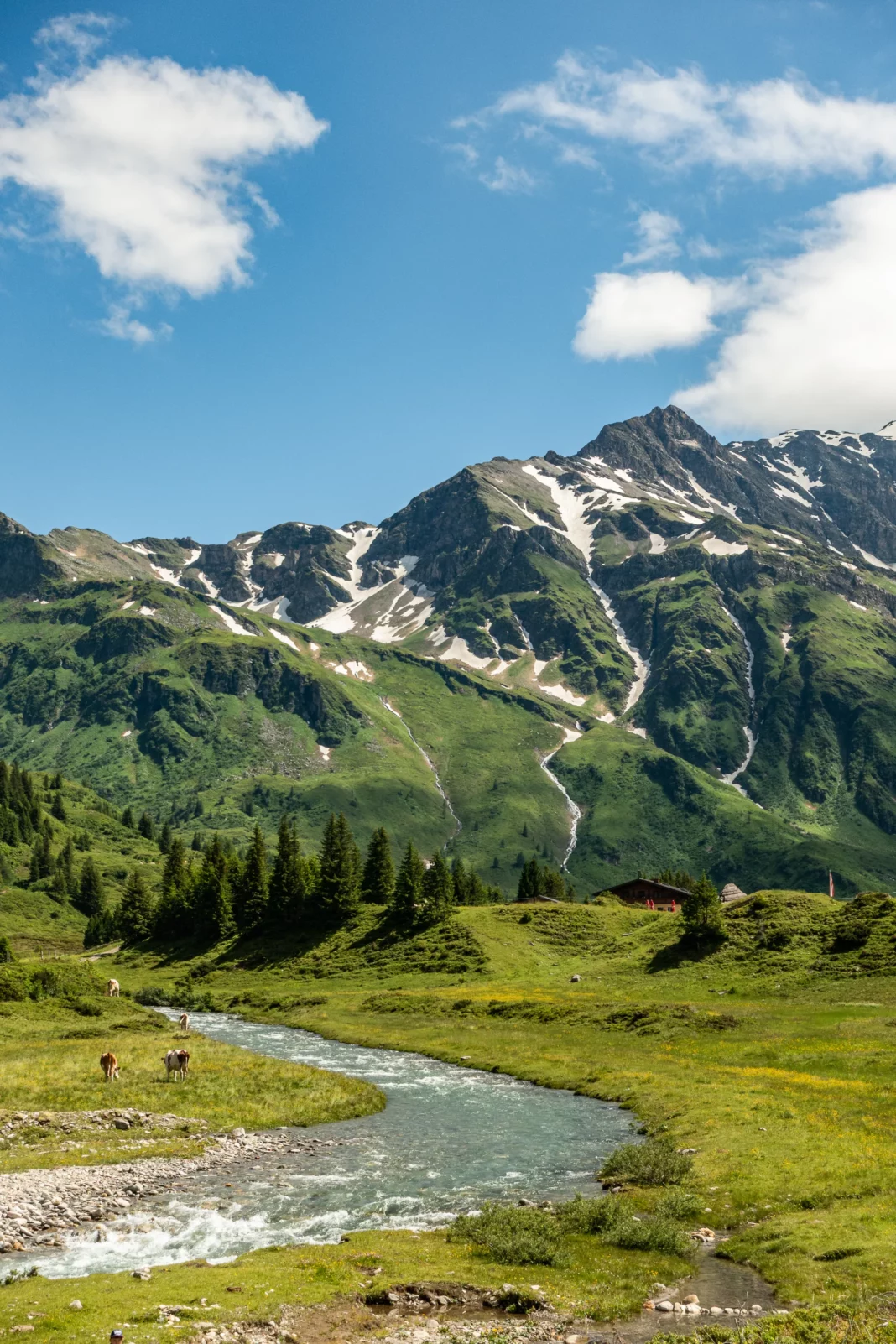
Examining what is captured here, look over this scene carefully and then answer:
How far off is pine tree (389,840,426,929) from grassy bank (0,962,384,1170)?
5968cm

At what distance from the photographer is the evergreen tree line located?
139 meters

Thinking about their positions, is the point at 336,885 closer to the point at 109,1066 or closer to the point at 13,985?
the point at 13,985

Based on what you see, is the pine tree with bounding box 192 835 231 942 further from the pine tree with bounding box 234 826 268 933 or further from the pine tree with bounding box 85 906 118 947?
the pine tree with bounding box 85 906 118 947

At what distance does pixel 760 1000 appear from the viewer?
278 feet

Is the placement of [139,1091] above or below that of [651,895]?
above

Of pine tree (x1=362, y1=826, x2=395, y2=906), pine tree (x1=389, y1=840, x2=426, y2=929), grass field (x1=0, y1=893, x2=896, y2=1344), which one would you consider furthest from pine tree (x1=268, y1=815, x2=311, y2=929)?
pine tree (x1=389, y1=840, x2=426, y2=929)

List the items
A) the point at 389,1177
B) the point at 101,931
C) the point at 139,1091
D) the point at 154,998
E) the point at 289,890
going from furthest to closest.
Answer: the point at 101,931, the point at 289,890, the point at 154,998, the point at 139,1091, the point at 389,1177

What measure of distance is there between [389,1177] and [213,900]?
123660mm

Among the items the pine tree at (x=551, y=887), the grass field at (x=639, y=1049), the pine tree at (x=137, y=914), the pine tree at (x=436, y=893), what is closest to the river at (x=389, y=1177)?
the grass field at (x=639, y=1049)

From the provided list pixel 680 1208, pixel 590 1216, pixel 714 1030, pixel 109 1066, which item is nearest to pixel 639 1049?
pixel 714 1030

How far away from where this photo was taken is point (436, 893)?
13562cm

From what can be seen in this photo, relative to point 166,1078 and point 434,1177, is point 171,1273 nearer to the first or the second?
point 434,1177

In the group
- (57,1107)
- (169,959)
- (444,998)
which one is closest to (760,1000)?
(444,998)

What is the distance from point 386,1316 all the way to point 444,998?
76805 mm
